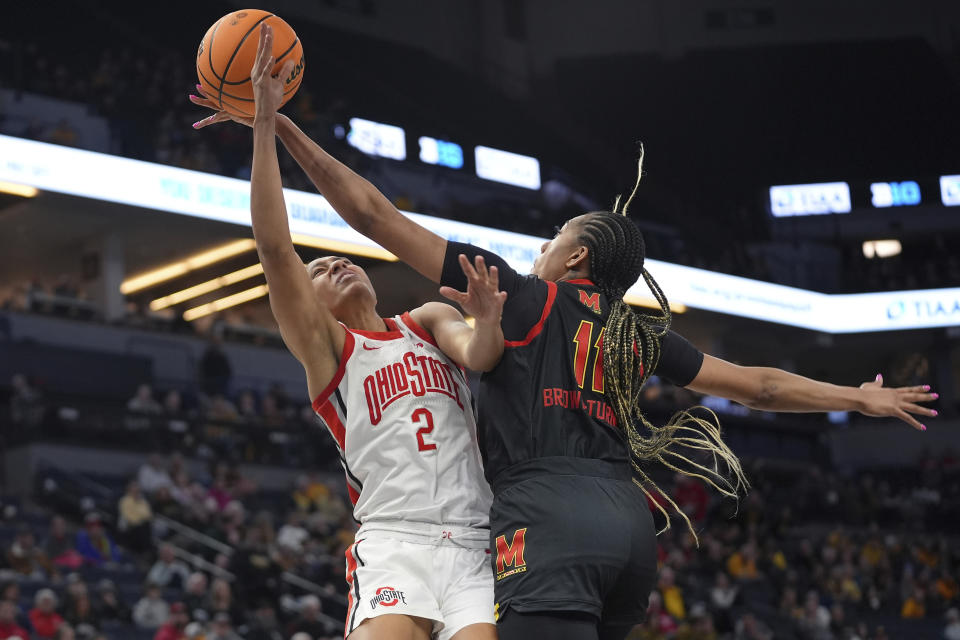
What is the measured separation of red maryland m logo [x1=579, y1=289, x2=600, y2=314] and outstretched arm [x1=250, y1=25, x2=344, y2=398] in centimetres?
84

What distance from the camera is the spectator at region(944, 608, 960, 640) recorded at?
18422 millimetres

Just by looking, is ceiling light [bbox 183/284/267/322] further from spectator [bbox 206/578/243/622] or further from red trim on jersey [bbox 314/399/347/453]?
red trim on jersey [bbox 314/399/347/453]

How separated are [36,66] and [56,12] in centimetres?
292

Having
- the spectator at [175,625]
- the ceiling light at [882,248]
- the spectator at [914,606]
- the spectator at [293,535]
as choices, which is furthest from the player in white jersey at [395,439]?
the ceiling light at [882,248]

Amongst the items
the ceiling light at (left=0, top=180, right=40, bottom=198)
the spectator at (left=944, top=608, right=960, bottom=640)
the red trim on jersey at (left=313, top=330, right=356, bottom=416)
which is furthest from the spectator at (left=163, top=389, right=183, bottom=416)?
the red trim on jersey at (left=313, top=330, right=356, bottom=416)

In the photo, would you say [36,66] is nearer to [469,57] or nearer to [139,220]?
[139,220]

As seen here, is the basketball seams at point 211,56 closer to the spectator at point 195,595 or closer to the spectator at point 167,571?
the spectator at point 195,595

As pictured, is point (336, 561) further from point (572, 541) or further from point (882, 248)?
point (882, 248)

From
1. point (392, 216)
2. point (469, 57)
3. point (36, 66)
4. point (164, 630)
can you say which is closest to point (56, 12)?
point (36, 66)

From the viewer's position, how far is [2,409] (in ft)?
53.1

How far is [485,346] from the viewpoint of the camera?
333cm

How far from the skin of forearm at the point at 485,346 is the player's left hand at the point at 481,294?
1.1 inches

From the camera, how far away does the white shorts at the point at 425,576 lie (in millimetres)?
3645

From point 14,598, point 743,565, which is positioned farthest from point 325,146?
point 14,598
